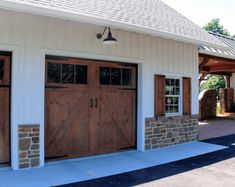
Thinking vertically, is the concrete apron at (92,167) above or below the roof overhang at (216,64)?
below

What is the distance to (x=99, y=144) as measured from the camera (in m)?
7.24

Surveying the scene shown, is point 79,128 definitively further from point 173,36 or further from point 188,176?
point 173,36

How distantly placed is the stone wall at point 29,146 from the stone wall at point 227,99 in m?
14.2

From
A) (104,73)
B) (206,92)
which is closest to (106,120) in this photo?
(104,73)

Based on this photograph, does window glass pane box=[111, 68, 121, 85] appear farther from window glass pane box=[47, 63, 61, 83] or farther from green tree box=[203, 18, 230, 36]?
green tree box=[203, 18, 230, 36]

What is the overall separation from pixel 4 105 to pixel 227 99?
1504 cm

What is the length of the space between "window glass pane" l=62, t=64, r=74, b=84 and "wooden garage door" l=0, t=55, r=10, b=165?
126 cm

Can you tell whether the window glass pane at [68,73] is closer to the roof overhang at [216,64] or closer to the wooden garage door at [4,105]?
the wooden garage door at [4,105]

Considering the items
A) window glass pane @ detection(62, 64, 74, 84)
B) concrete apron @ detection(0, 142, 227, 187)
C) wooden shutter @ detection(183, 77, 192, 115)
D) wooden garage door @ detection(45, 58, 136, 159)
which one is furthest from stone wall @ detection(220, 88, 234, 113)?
window glass pane @ detection(62, 64, 74, 84)

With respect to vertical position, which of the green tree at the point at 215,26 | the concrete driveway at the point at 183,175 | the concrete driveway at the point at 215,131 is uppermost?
the green tree at the point at 215,26

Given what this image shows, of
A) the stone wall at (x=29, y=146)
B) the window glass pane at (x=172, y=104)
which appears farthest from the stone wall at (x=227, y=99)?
the stone wall at (x=29, y=146)

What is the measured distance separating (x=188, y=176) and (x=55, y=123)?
3121 millimetres

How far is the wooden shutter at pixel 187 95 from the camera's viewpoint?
9.00m

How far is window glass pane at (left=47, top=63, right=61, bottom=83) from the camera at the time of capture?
6.43 metres
